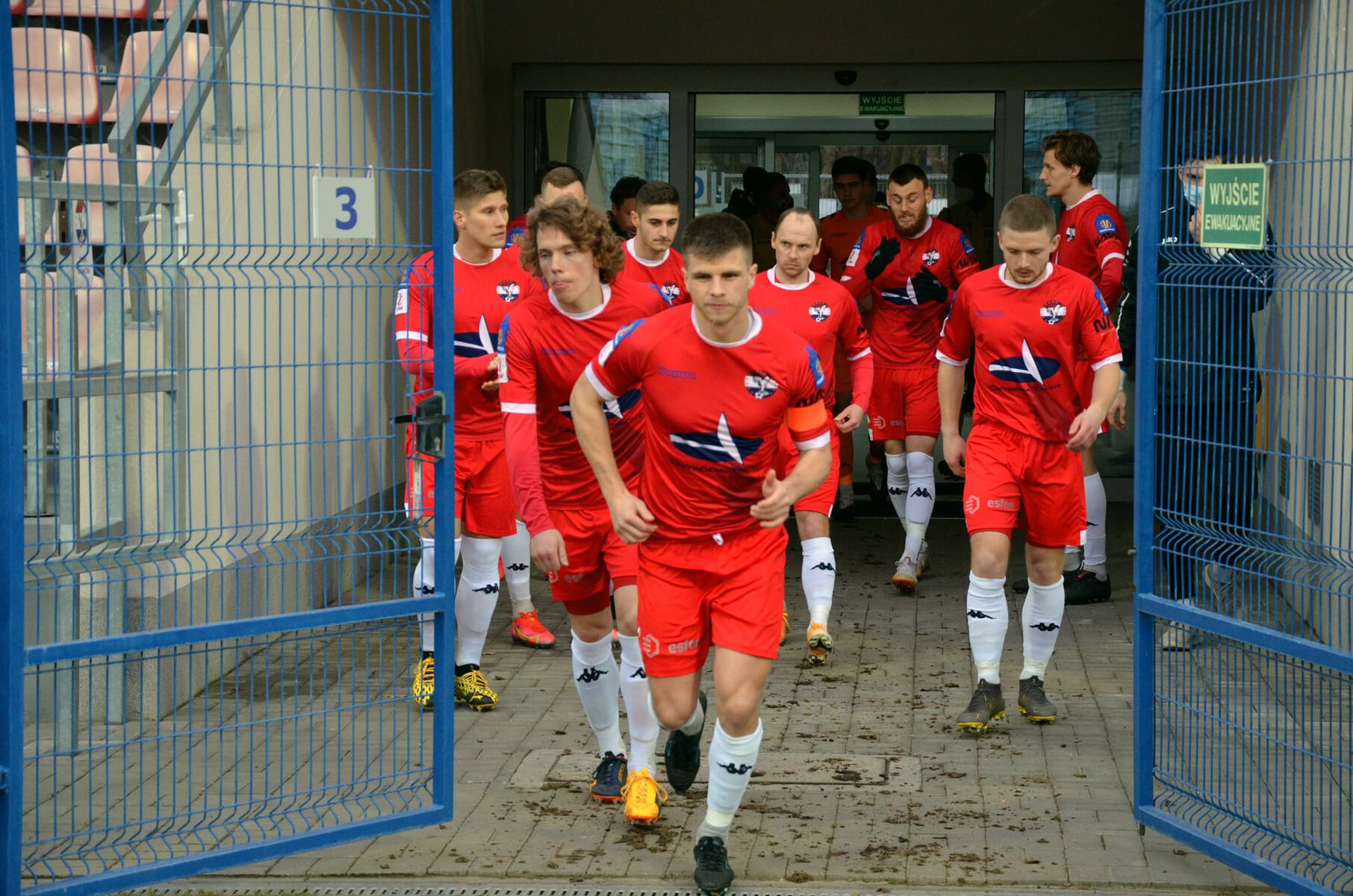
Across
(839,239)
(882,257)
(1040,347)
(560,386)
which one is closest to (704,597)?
(560,386)

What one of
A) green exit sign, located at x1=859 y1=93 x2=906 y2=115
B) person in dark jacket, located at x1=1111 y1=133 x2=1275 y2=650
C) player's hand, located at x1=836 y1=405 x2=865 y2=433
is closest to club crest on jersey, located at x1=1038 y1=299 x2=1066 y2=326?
person in dark jacket, located at x1=1111 y1=133 x2=1275 y2=650

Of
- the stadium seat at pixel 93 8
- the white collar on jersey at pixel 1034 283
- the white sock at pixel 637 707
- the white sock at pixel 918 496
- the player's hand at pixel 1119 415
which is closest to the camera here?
the white sock at pixel 637 707

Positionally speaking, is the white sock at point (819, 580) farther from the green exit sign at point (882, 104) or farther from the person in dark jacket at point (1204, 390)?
the green exit sign at point (882, 104)

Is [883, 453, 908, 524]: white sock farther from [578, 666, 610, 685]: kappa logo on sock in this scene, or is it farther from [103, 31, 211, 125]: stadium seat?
[103, 31, 211, 125]: stadium seat

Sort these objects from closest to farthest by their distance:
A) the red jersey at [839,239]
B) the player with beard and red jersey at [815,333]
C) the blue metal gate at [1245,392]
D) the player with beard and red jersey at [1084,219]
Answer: the blue metal gate at [1245,392]
the player with beard and red jersey at [815,333]
the player with beard and red jersey at [1084,219]
the red jersey at [839,239]

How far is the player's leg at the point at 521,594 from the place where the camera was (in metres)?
7.86

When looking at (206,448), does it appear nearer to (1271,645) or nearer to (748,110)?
(1271,645)

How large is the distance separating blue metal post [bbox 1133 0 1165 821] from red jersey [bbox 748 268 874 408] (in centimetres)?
258

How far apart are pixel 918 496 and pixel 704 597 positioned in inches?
178

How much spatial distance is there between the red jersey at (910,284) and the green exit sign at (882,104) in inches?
106

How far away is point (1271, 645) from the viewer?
4570 millimetres

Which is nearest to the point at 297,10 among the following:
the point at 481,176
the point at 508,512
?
the point at 481,176

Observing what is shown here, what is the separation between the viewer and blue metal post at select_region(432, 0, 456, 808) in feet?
16.0

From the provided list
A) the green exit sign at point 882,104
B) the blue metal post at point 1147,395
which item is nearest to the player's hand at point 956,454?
the blue metal post at point 1147,395
